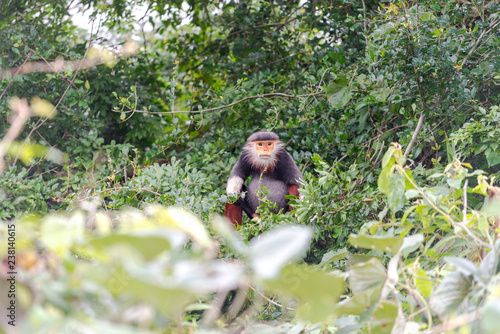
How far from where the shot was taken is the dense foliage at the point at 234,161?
25.8 inches

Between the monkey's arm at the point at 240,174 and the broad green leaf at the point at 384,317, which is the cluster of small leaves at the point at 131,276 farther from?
the monkey's arm at the point at 240,174

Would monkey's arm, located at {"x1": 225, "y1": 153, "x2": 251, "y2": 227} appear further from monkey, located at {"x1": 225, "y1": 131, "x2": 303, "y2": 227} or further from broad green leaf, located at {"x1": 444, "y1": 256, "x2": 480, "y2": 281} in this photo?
broad green leaf, located at {"x1": 444, "y1": 256, "x2": 480, "y2": 281}

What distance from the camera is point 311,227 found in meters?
2.50

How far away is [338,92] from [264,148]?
0.68 metres

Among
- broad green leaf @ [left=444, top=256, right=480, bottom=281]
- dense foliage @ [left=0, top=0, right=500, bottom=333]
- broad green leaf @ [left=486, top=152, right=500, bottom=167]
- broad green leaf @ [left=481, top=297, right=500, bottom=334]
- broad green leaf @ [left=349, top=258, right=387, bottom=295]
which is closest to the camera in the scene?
broad green leaf @ [left=481, top=297, right=500, bottom=334]

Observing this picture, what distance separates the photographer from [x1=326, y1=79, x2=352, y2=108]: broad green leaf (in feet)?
10.8

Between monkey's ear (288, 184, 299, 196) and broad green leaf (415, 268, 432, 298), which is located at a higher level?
broad green leaf (415, 268, 432, 298)

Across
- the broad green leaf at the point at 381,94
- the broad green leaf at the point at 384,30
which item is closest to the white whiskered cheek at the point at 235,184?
the broad green leaf at the point at 381,94

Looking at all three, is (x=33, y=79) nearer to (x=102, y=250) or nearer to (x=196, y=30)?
(x=196, y=30)

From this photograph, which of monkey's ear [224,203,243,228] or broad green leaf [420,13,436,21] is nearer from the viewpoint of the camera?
broad green leaf [420,13,436,21]

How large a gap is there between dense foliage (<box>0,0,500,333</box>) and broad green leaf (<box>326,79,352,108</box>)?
1 cm

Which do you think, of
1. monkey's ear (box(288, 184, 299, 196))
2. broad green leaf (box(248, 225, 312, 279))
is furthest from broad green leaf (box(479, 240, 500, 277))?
monkey's ear (box(288, 184, 299, 196))

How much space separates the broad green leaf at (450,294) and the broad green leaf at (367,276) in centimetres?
11

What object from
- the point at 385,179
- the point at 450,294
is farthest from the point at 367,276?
the point at 385,179
